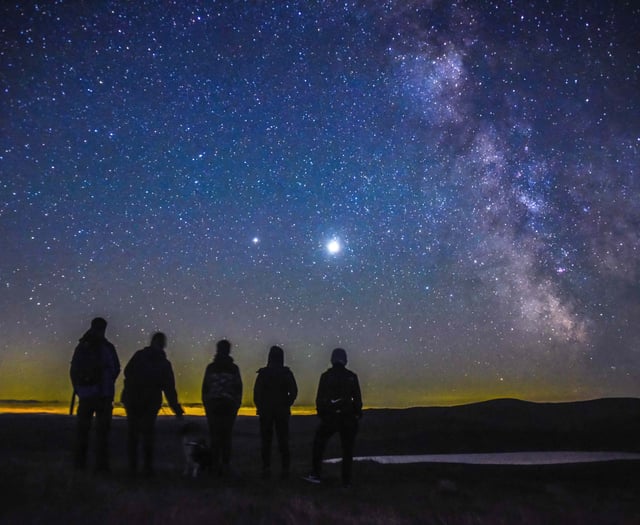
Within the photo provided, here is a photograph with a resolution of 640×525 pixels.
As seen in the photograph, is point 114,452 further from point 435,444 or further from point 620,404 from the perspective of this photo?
point 620,404

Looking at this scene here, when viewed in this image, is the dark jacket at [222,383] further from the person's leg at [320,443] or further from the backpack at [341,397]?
the backpack at [341,397]

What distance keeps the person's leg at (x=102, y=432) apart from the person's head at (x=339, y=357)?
2976 millimetres

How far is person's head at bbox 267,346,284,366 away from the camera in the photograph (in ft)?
31.0

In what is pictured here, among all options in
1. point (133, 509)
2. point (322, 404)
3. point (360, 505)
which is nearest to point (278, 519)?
point (133, 509)

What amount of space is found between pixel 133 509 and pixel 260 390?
4710 millimetres

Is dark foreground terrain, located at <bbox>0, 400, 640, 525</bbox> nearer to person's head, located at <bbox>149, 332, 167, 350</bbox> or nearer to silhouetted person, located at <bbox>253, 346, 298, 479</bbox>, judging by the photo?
silhouetted person, located at <bbox>253, 346, 298, 479</bbox>

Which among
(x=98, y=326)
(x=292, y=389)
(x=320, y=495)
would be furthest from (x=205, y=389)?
(x=320, y=495)

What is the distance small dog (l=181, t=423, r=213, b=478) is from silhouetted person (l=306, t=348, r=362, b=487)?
144 cm

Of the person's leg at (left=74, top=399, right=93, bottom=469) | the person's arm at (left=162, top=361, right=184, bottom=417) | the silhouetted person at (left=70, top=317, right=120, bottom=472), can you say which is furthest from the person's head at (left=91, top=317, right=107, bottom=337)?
the person's arm at (left=162, top=361, right=184, bottom=417)

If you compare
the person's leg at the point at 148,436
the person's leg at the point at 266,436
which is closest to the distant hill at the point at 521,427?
the person's leg at the point at 266,436

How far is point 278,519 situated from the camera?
189 inches

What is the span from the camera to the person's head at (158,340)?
8.76 m

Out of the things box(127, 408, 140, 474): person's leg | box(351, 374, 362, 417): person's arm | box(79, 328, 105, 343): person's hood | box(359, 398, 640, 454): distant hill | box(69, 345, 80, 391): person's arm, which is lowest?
box(359, 398, 640, 454): distant hill

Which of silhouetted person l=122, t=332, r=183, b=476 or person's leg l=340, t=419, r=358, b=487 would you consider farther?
silhouetted person l=122, t=332, r=183, b=476
